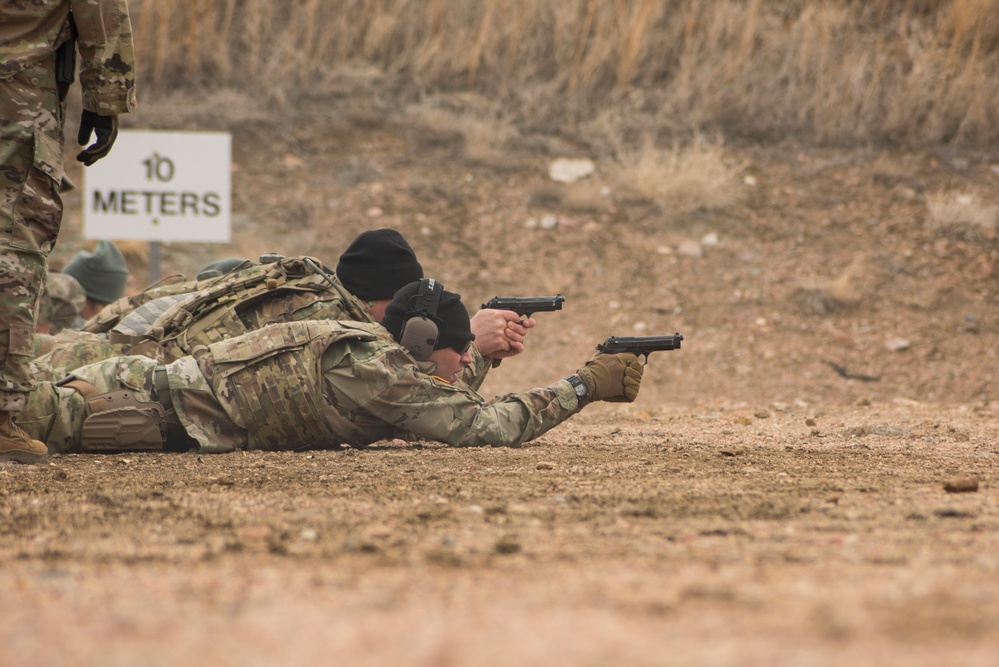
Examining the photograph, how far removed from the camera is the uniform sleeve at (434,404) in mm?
3836

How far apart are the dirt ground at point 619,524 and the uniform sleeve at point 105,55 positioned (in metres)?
1.19

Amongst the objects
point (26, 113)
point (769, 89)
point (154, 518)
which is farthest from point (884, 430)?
point (769, 89)

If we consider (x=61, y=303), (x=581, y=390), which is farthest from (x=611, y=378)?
(x=61, y=303)

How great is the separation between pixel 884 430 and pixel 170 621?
3900 millimetres

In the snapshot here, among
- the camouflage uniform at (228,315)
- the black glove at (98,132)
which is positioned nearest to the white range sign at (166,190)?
the camouflage uniform at (228,315)

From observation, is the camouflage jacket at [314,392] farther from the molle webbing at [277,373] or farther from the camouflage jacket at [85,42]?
the camouflage jacket at [85,42]

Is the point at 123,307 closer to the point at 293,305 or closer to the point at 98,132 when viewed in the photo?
the point at 293,305

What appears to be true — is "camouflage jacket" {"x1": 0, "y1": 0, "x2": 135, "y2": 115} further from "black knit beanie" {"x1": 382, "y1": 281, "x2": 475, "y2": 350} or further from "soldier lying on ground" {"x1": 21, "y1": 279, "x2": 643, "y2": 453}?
"black knit beanie" {"x1": 382, "y1": 281, "x2": 475, "y2": 350}

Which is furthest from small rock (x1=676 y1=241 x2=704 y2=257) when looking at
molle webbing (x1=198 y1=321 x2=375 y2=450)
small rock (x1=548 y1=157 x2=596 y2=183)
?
molle webbing (x1=198 y1=321 x2=375 y2=450)

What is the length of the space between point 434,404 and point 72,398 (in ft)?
4.35

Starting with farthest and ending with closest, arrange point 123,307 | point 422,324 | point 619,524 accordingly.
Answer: point 123,307
point 422,324
point 619,524

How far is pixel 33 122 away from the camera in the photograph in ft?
10.7

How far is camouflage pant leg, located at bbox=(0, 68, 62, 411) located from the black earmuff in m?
1.27

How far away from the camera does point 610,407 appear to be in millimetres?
6863
